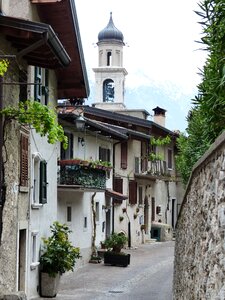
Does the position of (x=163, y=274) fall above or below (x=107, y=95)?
below

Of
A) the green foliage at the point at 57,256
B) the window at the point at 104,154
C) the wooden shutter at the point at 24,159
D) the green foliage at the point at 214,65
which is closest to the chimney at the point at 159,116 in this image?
the window at the point at 104,154

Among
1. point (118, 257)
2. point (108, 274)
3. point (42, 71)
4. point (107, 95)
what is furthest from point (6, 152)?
point (107, 95)

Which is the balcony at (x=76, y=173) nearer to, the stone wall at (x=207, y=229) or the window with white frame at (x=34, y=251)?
the window with white frame at (x=34, y=251)

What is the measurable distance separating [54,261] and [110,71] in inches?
1564

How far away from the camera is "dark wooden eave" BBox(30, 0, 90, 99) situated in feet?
56.8

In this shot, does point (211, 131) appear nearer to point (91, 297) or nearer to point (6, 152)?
point (6, 152)

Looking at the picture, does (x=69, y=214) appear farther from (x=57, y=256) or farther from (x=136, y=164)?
(x=136, y=164)

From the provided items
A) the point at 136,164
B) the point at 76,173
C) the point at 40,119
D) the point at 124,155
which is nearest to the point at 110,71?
the point at 136,164

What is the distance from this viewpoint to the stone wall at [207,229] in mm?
6906

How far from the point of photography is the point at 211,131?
1138cm

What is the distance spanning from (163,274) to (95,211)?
6.46m

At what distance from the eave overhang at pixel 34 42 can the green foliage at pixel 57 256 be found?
19.4 ft

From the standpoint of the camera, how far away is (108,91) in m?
56.9

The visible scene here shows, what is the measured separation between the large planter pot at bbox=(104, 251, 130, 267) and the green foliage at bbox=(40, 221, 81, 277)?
25.8ft
